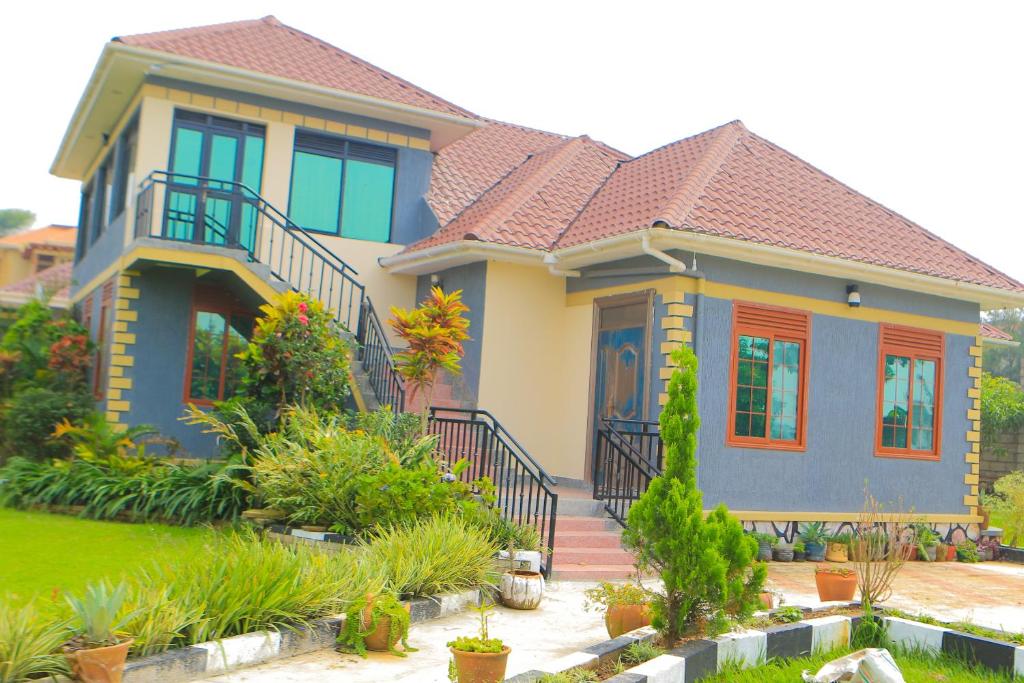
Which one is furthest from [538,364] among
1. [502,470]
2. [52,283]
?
[52,283]

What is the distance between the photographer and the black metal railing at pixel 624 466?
37.7 feet

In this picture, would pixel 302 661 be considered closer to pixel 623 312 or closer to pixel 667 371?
pixel 667 371

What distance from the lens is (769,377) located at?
506 inches

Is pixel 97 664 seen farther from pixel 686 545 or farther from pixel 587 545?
pixel 587 545

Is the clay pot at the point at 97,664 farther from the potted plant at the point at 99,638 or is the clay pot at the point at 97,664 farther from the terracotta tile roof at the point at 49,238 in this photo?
the terracotta tile roof at the point at 49,238

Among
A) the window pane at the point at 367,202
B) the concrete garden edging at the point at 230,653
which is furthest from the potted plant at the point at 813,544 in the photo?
the window pane at the point at 367,202

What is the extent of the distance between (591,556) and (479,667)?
4870mm

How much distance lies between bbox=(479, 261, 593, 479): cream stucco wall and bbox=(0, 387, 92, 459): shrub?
5.96 meters

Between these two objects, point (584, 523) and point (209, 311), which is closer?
point (584, 523)

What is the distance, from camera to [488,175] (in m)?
18.2

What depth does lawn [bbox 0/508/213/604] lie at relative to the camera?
25.9 feet

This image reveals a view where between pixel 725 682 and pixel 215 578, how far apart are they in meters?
3.31

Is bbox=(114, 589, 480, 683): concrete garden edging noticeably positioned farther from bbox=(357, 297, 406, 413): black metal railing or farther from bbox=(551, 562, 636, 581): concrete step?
bbox=(357, 297, 406, 413): black metal railing

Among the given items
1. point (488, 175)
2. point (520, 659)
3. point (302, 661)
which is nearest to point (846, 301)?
point (488, 175)
